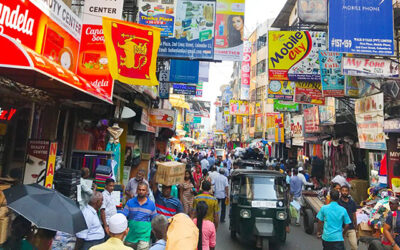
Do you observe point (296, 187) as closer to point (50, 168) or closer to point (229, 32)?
point (229, 32)

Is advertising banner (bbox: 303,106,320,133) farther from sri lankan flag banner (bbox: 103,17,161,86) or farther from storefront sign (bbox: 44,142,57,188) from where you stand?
storefront sign (bbox: 44,142,57,188)

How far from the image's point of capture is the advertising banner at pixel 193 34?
31.1ft

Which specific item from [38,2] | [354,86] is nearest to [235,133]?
[354,86]

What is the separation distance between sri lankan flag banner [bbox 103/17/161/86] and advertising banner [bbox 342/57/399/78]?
6952mm

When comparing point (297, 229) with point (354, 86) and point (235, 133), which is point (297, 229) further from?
point (235, 133)

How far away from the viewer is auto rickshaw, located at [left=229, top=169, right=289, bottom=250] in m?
6.75

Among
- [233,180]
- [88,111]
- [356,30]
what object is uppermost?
[356,30]

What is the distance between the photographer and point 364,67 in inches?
399

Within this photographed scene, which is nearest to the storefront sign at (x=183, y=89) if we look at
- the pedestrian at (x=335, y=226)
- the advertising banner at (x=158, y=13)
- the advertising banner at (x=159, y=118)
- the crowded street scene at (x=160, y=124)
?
the crowded street scene at (x=160, y=124)

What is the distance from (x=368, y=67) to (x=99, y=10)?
356 inches

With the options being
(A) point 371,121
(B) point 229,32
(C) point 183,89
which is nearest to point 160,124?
(C) point 183,89

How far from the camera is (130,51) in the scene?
681 centimetres

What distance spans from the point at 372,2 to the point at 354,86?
149 inches

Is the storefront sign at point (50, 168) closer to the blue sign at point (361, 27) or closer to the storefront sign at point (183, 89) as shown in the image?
the blue sign at point (361, 27)
